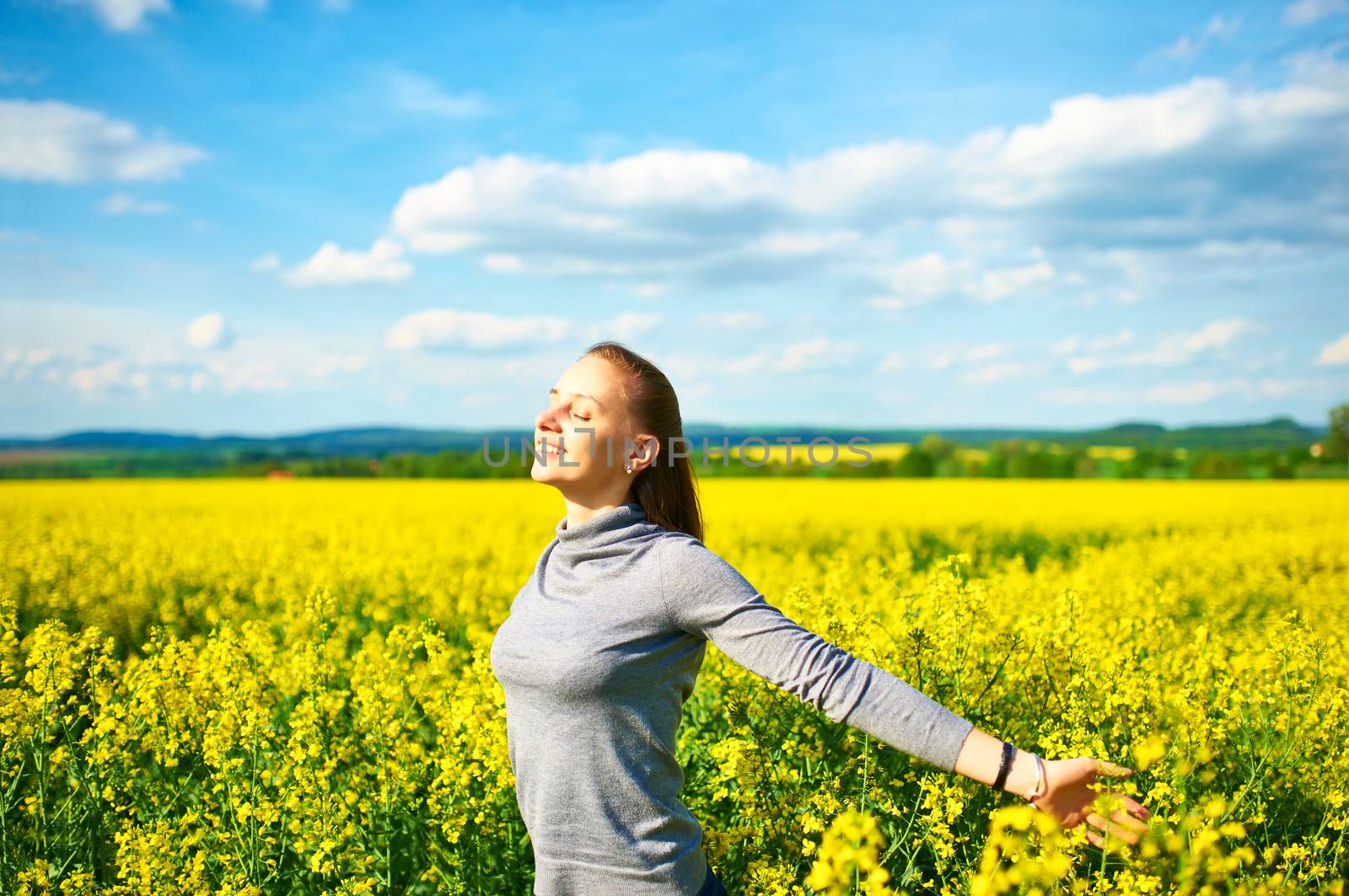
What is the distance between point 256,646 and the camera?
12.3ft

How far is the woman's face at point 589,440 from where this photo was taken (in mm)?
2158

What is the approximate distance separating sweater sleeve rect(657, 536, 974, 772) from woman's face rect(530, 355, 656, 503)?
276mm

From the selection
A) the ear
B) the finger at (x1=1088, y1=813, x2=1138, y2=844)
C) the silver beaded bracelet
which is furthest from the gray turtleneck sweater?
the finger at (x1=1088, y1=813, x2=1138, y2=844)

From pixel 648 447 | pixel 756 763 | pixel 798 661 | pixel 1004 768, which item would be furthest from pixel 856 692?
pixel 756 763

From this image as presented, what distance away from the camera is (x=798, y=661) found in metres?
1.86

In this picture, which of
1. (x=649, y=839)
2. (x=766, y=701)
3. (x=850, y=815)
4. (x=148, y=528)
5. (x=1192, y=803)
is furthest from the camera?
(x=148, y=528)

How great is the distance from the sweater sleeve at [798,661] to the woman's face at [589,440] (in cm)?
28

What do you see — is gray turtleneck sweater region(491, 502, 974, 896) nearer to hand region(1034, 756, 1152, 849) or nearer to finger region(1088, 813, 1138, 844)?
hand region(1034, 756, 1152, 849)

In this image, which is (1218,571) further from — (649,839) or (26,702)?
(26,702)

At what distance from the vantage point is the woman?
1.82 m

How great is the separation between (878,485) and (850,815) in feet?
74.5

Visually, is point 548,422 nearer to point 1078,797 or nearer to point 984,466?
point 1078,797

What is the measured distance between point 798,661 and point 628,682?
40 cm

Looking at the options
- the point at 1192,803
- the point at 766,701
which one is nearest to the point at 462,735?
the point at 766,701
